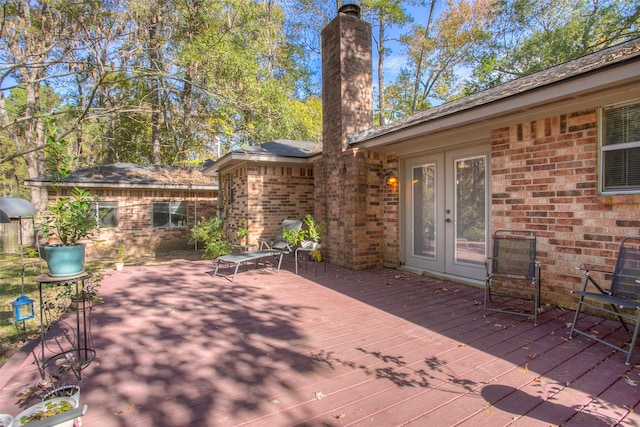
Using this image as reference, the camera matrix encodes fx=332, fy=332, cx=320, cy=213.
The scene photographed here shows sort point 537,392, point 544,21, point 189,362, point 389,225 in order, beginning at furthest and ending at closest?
point 544,21
point 389,225
point 189,362
point 537,392

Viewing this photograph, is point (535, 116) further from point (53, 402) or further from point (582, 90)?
point (53, 402)

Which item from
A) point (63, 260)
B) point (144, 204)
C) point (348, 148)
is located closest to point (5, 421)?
point (63, 260)

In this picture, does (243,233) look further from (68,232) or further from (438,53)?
(438,53)

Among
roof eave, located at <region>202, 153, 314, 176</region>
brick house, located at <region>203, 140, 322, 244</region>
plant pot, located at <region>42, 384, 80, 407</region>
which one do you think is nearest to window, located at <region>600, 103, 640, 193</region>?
plant pot, located at <region>42, 384, 80, 407</region>

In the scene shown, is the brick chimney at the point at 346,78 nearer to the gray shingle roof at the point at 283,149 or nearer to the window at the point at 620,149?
the gray shingle roof at the point at 283,149

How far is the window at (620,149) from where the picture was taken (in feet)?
11.6

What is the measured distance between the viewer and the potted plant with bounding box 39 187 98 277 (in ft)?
8.95

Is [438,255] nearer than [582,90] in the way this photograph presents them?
No

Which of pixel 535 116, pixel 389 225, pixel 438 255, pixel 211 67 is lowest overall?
pixel 438 255

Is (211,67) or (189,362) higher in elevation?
(211,67)

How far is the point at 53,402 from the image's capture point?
2.09 m

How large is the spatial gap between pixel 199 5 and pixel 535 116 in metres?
7.27

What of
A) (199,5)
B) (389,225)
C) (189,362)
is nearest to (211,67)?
(199,5)

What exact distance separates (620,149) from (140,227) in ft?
→ 47.4
